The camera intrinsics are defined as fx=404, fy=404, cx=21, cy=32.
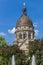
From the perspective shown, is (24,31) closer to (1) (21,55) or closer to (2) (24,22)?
(2) (24,22)

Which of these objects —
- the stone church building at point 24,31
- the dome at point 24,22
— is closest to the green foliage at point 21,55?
the stone church building at point 24,31

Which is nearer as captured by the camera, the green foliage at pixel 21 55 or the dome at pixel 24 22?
the green foliage at pixel 21 55

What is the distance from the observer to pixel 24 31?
109m

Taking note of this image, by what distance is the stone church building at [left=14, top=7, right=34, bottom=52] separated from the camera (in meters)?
107

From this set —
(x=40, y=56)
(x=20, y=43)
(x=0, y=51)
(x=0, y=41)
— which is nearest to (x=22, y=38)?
(x=20, y=43)

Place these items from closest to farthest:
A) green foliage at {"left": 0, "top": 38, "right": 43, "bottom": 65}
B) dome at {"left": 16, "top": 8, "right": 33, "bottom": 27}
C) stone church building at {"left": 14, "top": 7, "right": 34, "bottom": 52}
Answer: green foliage at {"left": 0, "top": 38, "right": 43, "bottom": 65} → stone church building at {"left": 14, "top": 7, "right": 34, "bottom": 52} → dome at {"left": 16, "top": 8, "right": 33, "bottom": 27}

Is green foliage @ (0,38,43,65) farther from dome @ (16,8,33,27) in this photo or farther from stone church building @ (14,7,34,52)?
dome @ (16,8,33,27)

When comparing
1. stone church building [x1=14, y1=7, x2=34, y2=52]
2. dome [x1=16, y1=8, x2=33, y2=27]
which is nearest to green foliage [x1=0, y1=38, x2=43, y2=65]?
stone church building [x1=14, y1=7, x2=34, y2=52]

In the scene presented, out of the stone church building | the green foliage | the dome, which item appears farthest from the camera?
the dome

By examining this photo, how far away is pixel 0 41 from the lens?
87.6 meters

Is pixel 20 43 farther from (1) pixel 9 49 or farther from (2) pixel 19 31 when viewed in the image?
(1) pixel 9 49

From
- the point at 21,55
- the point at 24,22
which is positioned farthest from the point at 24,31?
the point at 21,55

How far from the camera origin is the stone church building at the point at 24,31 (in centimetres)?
10659

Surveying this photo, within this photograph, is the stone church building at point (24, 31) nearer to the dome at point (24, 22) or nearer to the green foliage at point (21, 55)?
the dome at point (24, 22)
